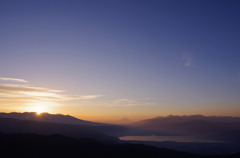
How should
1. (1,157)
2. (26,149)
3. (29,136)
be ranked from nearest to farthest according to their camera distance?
1. (1,157)
2. (26,149)
3. (29,136)

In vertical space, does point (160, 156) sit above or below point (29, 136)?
below

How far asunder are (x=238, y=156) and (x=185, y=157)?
14264mm

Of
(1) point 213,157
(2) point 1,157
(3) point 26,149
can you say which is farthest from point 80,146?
(1) point 213,157

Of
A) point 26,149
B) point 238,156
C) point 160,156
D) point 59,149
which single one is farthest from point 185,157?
point 26,149

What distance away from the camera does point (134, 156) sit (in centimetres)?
6056

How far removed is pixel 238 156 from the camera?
57031 mm

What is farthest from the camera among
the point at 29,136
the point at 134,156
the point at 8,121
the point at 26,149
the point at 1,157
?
the point at 8,121

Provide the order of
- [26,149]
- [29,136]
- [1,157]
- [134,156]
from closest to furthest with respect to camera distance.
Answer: [1,157]
[26,149]
[134,156]
[29,136]

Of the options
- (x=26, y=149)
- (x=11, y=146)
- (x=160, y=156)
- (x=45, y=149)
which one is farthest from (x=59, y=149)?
(x=160, y=156)

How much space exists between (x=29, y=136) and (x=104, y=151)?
2550cm

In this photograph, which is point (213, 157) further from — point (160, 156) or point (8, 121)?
point (8, 121)

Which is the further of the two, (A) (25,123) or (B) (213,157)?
(A) (25,123)

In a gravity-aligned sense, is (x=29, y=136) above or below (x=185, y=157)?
above

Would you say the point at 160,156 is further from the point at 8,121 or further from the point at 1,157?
the point at 8,121
